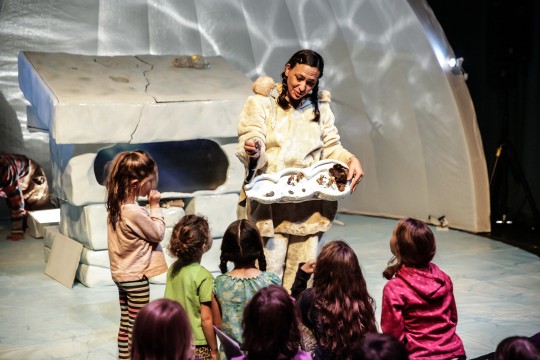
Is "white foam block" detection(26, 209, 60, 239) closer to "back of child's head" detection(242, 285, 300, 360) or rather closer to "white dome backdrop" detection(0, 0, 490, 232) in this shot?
"white dome backdrop" detection(0, 0, 490, 232)

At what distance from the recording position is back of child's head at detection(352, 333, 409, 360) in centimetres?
269

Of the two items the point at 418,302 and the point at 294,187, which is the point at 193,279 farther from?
the point at 418,302

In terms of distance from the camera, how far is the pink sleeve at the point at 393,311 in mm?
3729

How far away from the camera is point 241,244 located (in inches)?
149

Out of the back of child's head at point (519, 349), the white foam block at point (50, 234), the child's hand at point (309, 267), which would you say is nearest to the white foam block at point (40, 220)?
the white foam block at point (50, 234)

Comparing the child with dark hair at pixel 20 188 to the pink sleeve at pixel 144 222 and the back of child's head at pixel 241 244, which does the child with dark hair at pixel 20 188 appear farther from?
the back of child's head at pixel 241 244

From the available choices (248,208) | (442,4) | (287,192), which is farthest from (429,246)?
(442,4)

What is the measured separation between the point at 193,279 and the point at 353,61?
18.5 ft

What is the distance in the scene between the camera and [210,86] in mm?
7020

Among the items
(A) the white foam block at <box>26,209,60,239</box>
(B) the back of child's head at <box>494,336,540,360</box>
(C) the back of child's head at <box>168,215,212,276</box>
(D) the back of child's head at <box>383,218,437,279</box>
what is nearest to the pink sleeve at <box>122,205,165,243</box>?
(C) the back of child's head at <box>168,215,212,276</box>

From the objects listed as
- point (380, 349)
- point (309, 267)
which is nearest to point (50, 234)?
point (309, 267)

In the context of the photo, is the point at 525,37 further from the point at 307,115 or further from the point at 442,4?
the point at 307,115

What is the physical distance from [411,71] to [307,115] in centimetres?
419

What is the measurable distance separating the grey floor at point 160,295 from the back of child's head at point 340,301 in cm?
156
